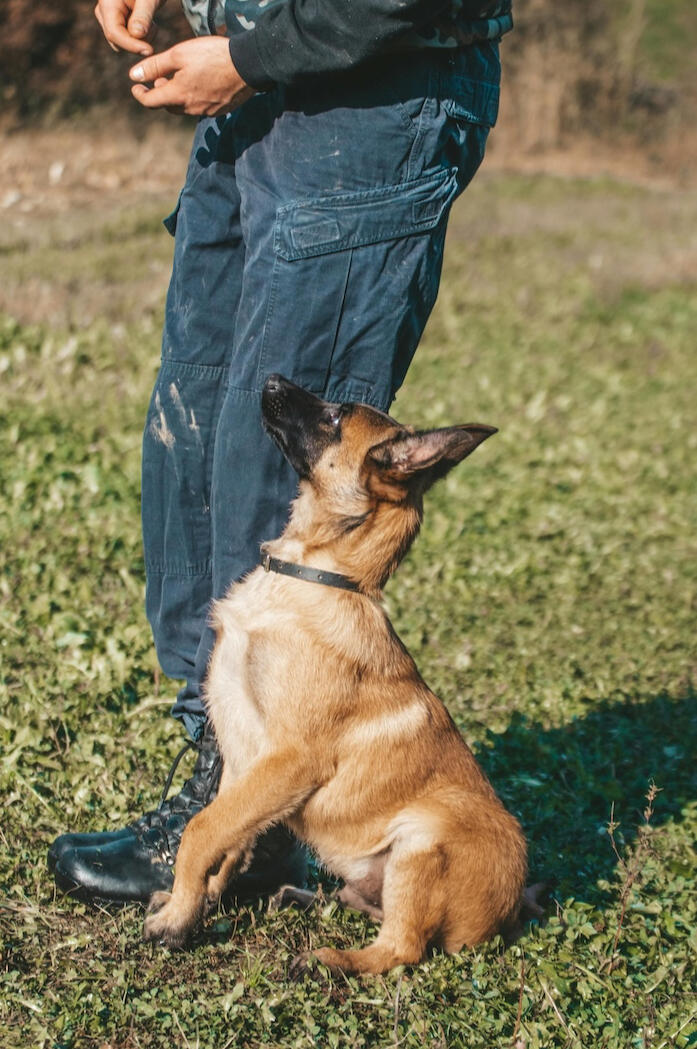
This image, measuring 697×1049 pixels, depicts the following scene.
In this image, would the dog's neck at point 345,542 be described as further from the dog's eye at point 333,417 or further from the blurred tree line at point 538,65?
the blurred tree line at point 538,65

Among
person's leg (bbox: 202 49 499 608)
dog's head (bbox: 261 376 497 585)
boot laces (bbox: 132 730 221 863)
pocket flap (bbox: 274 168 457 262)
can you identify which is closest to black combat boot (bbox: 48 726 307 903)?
boot laces (bbox: 132 730 221 863)

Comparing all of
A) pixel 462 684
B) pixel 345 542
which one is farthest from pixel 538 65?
pixel 345 542

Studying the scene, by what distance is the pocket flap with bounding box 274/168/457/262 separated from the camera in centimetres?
270

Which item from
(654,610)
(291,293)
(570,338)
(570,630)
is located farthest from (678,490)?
(291,293)

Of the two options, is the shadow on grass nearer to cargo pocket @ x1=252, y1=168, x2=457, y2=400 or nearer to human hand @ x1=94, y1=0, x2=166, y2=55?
cargo pocket @ x1=252, y1=168, x2=457, y2=400

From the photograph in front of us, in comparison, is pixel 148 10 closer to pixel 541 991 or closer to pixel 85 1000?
pixel 85 1000

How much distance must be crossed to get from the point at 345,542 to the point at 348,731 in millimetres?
514

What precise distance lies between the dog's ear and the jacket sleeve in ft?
2.90

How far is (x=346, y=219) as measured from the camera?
2695 millimetres

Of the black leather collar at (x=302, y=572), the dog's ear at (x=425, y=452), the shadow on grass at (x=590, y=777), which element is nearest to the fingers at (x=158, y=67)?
the dog's ear at (x=425, y=452)

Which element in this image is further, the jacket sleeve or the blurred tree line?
the blurred tree line

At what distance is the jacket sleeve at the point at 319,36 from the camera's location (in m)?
2.52

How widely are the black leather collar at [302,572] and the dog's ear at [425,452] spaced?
30 centimetres

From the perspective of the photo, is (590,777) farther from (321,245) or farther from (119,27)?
(119,27)
